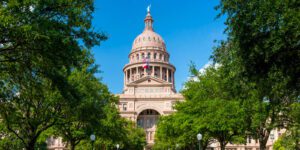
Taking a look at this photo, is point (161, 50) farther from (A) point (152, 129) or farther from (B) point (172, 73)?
(A) point (152, 129)

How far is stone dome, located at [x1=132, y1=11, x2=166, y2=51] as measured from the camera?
5127 inches

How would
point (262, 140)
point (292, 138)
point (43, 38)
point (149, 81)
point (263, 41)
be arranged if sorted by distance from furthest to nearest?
point (149, 81)
point (292, 138)
point (262, 140)
point (263, 41)
point (43, 38)

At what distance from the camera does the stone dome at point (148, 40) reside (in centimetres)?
13023

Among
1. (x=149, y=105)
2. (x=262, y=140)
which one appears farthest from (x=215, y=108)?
(x=149, y=105)

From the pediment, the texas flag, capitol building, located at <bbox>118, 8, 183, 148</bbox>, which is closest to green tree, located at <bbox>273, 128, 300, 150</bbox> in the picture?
capitol building, located at <bbox>118, 8, 183, 148</bbox>

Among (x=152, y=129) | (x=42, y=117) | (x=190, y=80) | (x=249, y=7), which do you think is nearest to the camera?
(x=249, y=7)

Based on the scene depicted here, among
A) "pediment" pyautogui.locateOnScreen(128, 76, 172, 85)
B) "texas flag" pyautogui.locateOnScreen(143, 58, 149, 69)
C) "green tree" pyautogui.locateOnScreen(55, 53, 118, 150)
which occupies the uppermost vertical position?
"texas flag" pyautogui.locateOnScreen(143, 58, 149, 69)

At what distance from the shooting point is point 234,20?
16.0m

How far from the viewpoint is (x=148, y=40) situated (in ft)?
433

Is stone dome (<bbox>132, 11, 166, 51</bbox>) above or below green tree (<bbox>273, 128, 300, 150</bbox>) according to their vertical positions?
above

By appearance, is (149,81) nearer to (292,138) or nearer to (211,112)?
(292,138)

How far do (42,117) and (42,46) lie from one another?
48.8 feet

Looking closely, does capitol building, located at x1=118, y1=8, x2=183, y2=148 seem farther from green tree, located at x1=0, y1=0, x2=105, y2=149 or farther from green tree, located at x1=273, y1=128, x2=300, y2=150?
green tree, located at x1=0, y1=0, x2=105, y2=149

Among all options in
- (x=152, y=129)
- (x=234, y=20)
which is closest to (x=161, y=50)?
(x=152, y=129)
